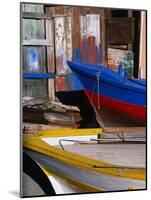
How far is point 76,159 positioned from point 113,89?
0.53 meters

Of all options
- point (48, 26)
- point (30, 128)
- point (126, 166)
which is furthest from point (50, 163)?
point (48, 26)

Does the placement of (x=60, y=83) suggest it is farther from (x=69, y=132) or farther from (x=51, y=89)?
(x=69, y=132)

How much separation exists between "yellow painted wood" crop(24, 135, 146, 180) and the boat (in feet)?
1.20

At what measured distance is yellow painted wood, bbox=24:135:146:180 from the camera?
363 cm

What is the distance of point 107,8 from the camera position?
3770 millimetres

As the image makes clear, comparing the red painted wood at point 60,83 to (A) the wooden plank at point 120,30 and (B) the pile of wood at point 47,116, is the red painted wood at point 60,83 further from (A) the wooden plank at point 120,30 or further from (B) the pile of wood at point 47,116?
(A) the wooden plank at point 120,30

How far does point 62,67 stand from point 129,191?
958 mm

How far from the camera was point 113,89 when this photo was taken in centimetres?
380

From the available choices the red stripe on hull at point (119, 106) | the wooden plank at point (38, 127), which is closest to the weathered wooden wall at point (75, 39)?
the red stripe on hull at point (119, 106)

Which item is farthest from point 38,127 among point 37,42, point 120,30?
point 120,30

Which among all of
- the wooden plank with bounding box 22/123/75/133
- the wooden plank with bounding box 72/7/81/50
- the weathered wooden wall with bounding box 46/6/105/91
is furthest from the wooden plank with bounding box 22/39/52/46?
the wooden plank with bounding box 22/123/75/133

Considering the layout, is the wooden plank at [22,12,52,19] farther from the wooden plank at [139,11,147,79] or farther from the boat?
the wooden plank at [139,11,147,79]

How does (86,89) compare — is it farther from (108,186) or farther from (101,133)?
(108,186)

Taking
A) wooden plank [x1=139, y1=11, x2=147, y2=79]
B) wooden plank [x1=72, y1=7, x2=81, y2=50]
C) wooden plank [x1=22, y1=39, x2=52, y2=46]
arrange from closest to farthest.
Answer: wooden plank [x1=22, y1=39, x2=52, y2=46], wooden plank [x1=72, y1=7, x2=81, y2=50], wooden plank [x1=139, y1=11, x2=147, y2=79]
